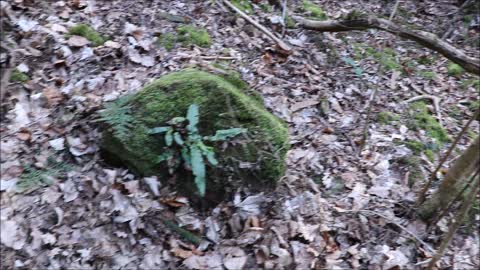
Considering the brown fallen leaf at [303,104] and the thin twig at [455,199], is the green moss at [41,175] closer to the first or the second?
the brown fallen leaf at [303,104]

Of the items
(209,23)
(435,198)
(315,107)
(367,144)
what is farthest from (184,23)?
(435,198)

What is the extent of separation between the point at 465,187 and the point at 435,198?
32 centimetres

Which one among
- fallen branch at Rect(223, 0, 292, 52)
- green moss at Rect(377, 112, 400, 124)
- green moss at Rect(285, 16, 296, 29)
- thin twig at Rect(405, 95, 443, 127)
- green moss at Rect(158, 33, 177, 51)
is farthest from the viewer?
green moss at Rect(285, 16, 296, 29)

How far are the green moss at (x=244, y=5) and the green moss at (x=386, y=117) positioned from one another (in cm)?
233

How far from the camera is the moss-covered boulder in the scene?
3803 millimetres

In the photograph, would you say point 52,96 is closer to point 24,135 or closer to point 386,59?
point 24,135

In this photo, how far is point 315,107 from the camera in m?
5.39

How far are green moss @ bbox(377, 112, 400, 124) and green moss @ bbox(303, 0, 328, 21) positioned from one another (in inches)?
81.7

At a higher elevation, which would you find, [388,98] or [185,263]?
[388,98]

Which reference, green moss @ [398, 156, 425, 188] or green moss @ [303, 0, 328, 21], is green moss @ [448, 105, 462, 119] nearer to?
green moss @ [398, 156, 425, 188]

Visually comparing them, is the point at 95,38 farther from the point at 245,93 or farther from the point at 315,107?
the point at 315,107

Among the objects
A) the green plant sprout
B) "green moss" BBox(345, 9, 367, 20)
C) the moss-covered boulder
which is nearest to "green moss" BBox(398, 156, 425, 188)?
the moss-covered boulder

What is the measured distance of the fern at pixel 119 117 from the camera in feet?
12.4

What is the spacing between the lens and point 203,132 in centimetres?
396
